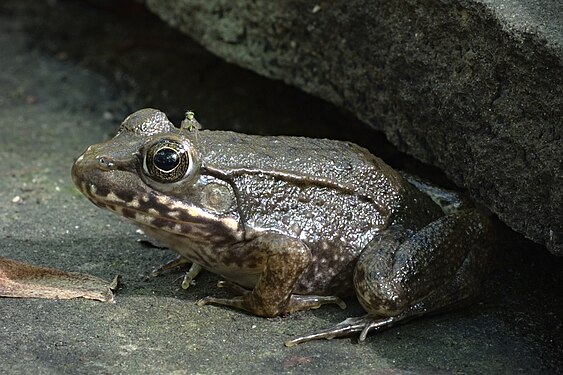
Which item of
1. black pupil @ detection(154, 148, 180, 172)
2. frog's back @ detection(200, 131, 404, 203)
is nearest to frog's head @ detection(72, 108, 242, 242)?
black pupil @ detection(154, 148, 180, 172)

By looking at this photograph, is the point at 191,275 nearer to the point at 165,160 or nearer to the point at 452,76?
the point at 165,160

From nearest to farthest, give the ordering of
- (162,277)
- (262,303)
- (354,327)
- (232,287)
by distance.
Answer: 1. (354,327)
2. (262,303)
3. (232,287)
4. (162,277)

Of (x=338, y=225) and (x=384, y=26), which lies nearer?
(x=338, y=225)

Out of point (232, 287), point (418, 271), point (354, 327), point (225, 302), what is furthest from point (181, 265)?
point (418, 271)

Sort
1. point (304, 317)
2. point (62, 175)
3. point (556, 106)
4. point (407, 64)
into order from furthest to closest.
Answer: point (62, 175), point (407, 64), point (304, 317), point (556, 106)

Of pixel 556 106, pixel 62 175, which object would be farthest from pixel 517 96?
pixel 62 175

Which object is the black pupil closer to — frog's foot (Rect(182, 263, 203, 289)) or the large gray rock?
frog's foot (Rect(182, 263, 203, 289))

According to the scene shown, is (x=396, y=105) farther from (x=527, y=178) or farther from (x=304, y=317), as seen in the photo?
(x=304, y=317)

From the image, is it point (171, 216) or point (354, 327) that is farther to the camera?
A: point (171, 216)
